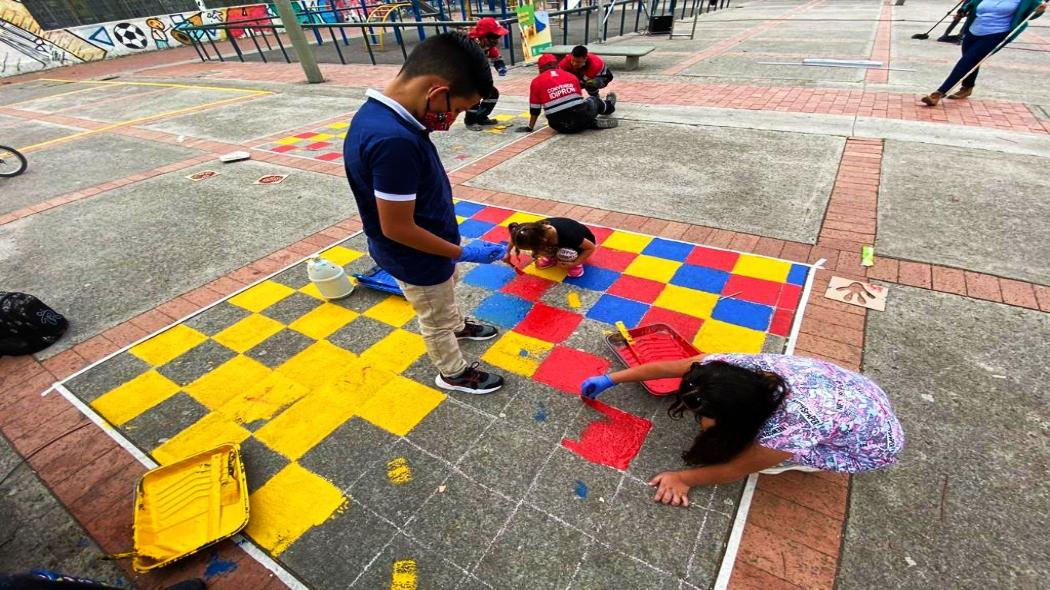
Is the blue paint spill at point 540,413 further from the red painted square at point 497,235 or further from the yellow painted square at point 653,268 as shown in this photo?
the red painted square at point 497,235

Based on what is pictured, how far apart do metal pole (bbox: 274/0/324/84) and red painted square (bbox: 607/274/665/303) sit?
991cm

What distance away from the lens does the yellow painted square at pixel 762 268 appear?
3273 mm

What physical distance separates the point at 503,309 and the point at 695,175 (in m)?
2.94

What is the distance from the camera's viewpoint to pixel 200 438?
241 cm

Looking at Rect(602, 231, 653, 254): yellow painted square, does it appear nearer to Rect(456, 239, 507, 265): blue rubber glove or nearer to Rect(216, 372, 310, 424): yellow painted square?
Rect(456, 239, 507, 265): blue rubber glove

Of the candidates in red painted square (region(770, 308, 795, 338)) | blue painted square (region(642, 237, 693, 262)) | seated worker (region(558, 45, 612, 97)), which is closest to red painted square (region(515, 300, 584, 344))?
blue painted square (region(642, 237, 693, 262))

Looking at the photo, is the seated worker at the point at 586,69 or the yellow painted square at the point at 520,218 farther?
the seated worker at the point at 586,69

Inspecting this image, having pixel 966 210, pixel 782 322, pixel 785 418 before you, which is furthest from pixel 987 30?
pixel 785 418

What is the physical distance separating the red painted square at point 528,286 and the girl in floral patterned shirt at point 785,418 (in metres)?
1.61

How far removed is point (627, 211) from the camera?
4.28m

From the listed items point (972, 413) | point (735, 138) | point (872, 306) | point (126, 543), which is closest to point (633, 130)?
point (735, 138)

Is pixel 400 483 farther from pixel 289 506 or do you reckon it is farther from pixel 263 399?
pixel 263 399

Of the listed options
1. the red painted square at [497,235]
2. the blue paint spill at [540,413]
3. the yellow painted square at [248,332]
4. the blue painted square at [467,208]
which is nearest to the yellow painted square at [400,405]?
the blue paint spill at [540,413]

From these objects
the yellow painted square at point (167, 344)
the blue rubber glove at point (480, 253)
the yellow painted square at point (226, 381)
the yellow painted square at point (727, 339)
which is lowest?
the yellow painted square at point (727, 339)
